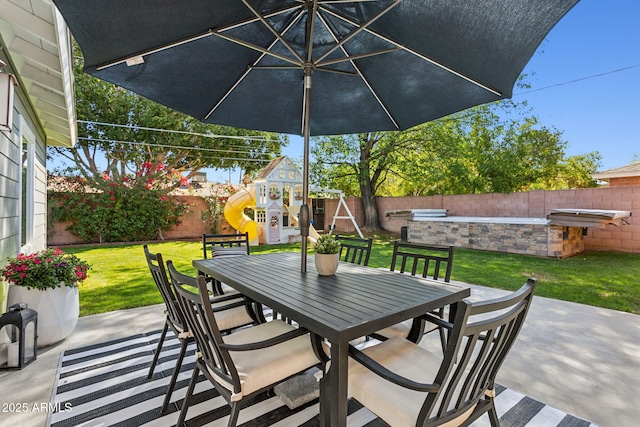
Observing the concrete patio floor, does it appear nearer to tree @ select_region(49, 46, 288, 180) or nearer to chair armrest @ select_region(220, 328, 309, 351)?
chair armrest @ select_region(220, 328, 309, 351)

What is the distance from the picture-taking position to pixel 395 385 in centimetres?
137

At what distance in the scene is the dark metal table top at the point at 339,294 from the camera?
1341mm

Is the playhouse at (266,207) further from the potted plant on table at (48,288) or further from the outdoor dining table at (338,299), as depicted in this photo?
the outdoor dining table at (338,299)

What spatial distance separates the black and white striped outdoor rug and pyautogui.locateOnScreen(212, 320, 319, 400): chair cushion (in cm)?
47

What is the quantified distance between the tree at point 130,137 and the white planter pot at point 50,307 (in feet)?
28.0

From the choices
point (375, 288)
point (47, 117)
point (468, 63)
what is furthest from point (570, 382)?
point (47, 117)

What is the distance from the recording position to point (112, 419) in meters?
1.82

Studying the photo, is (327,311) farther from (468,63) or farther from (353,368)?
(468,63)

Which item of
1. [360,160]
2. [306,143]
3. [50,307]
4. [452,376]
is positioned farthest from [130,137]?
[452,376]

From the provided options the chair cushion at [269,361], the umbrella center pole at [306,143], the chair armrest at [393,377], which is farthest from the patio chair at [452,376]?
the umbrella center pole at [306,143]

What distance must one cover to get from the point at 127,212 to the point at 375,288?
1011 centimetres

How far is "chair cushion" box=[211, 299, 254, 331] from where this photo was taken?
222 cm

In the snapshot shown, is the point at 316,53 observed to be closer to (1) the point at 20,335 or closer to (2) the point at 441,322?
(2) the point at 441,322

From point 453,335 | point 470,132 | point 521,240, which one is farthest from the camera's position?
point 470,132
